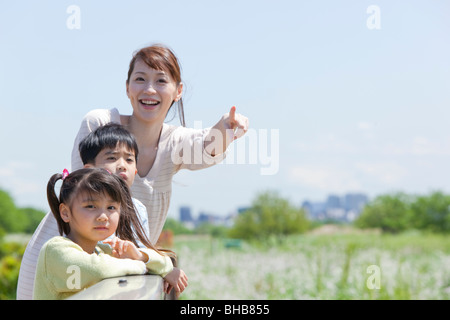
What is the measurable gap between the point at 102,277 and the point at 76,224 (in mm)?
214

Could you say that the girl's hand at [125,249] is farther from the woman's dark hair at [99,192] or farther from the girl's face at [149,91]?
the girl's face at [149,91]

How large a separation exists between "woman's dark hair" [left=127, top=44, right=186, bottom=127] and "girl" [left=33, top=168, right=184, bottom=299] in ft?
2.16

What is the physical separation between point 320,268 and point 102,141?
443 cm

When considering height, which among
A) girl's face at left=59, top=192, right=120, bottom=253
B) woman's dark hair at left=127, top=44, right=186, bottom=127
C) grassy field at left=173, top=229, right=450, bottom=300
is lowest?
grassy field at left=173, top=229, right=450, bottom=300

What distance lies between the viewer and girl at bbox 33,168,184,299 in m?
1.39

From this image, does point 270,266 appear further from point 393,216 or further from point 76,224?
point 76,224

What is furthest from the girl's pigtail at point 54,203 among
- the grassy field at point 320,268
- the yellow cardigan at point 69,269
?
the grassy field at point 320,268

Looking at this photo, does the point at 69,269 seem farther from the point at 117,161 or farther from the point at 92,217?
the point at 117,161

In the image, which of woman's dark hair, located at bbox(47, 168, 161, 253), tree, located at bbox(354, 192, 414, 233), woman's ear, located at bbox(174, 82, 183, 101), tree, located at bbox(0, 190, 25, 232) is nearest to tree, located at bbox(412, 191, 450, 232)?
tree, located at bbox(354, 192, 414, 233)

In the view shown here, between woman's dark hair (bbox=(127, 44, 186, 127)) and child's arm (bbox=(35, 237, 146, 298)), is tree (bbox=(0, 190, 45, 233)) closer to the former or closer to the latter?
woman's dark hair (bbox=(127, 44, 186, 127))

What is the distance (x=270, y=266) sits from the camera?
6.35 m

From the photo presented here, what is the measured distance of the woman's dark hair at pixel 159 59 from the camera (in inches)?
85.1

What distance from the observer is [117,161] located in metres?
1.91

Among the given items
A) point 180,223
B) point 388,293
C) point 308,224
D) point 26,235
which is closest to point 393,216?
point 308,224
